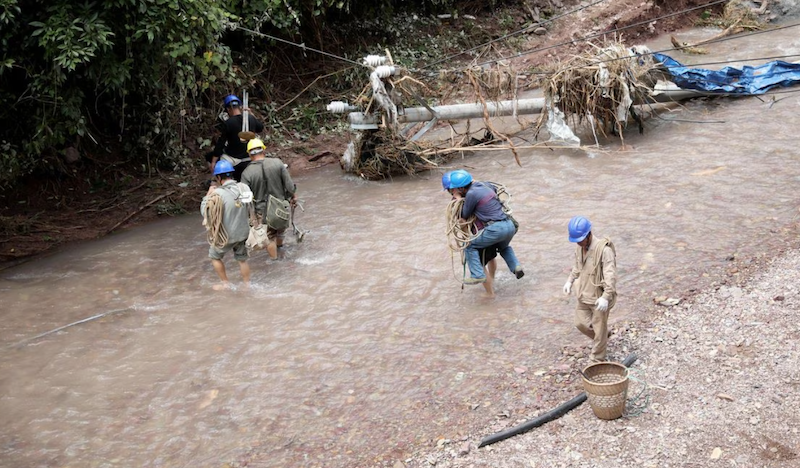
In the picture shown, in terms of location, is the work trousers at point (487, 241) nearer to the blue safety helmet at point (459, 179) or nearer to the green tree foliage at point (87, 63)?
the blue safety helmet at point (459, 179)

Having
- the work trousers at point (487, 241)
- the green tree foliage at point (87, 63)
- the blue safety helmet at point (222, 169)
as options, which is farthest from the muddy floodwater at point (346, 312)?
the green tree foliage at point (87, 63)

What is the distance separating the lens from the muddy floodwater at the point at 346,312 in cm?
569

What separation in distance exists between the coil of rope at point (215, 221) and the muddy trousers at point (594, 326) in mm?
3973

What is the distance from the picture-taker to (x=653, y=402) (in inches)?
206

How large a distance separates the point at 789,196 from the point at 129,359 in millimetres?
7637

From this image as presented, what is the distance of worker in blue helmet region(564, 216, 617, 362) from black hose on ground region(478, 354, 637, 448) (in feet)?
1.68

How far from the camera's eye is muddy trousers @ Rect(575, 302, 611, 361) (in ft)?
18.2

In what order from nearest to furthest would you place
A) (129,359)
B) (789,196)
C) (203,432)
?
1. (203,432)
2. (129,359)
3. (789,196)

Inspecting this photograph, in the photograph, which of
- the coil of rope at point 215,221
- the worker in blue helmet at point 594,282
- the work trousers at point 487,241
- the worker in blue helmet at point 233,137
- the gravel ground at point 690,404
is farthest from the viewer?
the worker in blue helmet at point 233,137

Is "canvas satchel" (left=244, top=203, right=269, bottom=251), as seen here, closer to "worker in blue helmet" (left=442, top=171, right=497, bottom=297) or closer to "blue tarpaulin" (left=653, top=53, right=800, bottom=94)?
"worker in blue helmet" (left=442, top=171, right=497, bottom=297)

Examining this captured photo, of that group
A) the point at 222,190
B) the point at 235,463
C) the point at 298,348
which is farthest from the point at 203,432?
the point at 222,190

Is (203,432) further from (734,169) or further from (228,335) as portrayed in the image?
(734,169)

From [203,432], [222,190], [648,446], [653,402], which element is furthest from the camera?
[222,190]

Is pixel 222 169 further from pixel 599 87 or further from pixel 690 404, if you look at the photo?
pixel 599 87
